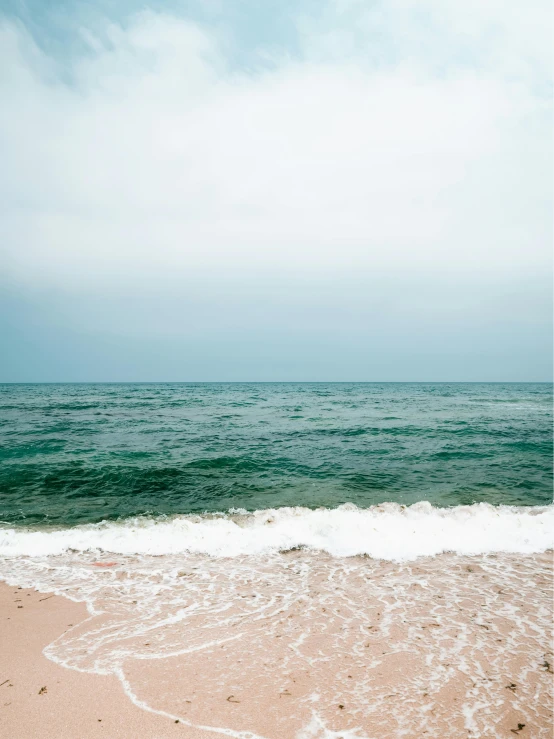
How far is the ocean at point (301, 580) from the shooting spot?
3.76 meters

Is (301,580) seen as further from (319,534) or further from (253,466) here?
(253,466)

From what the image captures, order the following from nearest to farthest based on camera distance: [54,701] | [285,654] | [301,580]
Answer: [54,701] → [285,654] → [301,580]

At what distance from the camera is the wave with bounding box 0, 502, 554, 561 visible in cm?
793

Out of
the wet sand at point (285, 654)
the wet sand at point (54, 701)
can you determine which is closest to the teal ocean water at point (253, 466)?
the wet sand at point (285, 654)

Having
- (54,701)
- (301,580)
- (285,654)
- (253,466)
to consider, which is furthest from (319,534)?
(253,466)

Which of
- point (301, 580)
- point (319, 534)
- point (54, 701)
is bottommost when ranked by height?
point (319, 534)

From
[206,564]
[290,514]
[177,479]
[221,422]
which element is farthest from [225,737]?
[221,422]

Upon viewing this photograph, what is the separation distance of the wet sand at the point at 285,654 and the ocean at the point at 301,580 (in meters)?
0.02

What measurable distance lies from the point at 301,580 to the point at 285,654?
2128 millimetres

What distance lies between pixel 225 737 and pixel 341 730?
3.41ft

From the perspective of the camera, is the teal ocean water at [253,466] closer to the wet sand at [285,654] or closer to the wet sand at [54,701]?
the wet sand at [285,654]

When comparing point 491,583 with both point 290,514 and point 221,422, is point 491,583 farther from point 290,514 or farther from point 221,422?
point 221,422

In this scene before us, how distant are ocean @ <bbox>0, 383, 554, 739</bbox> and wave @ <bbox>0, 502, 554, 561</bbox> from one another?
0.17 feet

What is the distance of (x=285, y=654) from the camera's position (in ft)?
14.6
